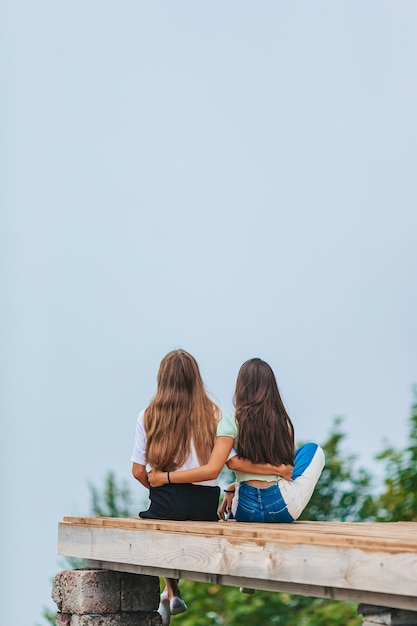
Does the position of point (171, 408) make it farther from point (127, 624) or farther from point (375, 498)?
point (375, 498)

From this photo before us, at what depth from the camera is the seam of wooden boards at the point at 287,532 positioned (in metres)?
4.02

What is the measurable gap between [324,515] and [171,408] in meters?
5.13

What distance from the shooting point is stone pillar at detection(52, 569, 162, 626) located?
5.84m

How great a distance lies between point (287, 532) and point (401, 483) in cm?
541

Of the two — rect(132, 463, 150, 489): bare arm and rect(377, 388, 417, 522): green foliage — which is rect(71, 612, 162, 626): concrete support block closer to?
rect(132, 463, 150, 489): bare arm

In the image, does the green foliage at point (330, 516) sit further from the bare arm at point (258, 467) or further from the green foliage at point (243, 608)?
the bare arm at point (258, 467)

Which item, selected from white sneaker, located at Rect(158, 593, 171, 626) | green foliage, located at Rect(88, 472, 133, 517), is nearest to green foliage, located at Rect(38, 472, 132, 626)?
green foliage, located at Rect(88, 472, 133, 517)

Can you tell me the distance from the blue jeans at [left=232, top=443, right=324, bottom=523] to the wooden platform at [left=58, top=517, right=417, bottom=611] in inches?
4.6

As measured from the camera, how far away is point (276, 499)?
554 cm

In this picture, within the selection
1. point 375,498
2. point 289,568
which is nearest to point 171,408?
point 289,568

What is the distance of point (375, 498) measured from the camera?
1027 cm

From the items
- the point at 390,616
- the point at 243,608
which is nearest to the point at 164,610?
the point at 390,616

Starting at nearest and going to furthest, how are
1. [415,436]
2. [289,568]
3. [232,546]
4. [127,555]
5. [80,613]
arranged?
[289,568] < [232,546] < [127,555] < [80,613] < [415,436]

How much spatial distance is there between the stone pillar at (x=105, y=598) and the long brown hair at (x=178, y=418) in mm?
732
